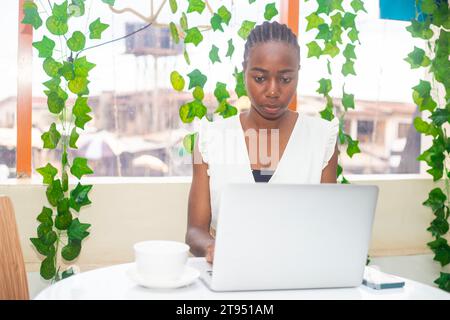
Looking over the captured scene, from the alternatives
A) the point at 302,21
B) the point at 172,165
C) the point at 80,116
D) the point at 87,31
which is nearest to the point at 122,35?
the point at 87,31

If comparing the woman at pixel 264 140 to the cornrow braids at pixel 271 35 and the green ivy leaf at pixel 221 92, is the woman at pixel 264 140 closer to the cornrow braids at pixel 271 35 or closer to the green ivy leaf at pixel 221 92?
the cornrow braids at pixel 271 35

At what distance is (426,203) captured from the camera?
8.84 feet

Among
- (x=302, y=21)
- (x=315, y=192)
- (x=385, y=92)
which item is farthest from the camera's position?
(x=385, y=92)

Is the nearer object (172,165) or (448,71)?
(172,165)

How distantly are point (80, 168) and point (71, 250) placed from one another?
321 millimetres

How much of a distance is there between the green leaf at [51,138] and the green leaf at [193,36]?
2.14ft

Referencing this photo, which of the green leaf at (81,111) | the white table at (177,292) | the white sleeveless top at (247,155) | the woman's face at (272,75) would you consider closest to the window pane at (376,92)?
the white sleeveless top at (247,155)

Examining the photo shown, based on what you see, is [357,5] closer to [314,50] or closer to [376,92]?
[314,50]

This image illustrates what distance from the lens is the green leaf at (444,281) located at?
2.69 m

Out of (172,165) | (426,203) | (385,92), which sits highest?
(385,92)

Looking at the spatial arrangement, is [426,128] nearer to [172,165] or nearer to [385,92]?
[385,92]

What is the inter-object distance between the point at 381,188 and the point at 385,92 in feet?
1.63

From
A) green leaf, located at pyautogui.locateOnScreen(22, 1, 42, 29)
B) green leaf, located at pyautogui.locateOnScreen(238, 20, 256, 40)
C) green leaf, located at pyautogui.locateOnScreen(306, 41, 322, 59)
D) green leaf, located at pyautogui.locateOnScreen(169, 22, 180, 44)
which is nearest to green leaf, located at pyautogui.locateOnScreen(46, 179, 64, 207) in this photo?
green leaf, located at pyautogui.locateOnScreen(22, 1, 42, 29)

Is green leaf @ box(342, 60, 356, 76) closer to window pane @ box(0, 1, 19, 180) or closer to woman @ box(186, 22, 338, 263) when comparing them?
woman @ box(186, 22, 338, 263)
